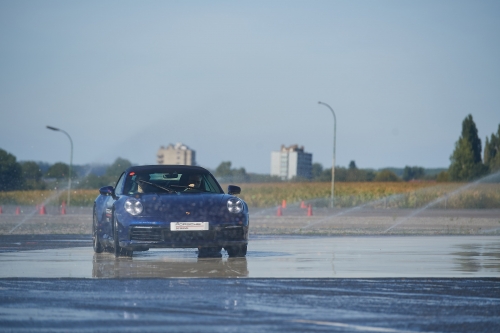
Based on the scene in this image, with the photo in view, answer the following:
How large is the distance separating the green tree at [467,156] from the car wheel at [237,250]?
110 metres

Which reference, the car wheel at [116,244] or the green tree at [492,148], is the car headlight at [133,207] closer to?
the car wheel at [116,244]

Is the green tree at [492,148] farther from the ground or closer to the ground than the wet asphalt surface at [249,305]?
farther from the ground

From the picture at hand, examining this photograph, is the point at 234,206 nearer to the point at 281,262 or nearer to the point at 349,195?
the point at 281,262

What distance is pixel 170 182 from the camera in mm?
15758

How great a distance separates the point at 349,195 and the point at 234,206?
58306mm

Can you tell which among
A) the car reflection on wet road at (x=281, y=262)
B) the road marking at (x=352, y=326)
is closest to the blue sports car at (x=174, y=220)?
the car reflection on wet road at (x=281, y=262)

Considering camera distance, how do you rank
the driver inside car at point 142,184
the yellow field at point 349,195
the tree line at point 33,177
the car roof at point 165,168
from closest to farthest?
the driver inside car at point 142,184 → the car roof at point 165,168 → the yellow field at point 349,195 → the tree line at point 33,177

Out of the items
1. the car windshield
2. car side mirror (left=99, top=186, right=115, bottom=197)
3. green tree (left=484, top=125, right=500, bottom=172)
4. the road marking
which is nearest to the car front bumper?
the car windshield

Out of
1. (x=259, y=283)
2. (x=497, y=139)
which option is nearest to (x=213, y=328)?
(x=259, y=283)

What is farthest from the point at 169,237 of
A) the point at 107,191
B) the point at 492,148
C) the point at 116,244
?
the point at 492,148

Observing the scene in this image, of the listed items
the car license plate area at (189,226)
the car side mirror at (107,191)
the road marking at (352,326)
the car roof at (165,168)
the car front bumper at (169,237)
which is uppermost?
the car roof at (165,168)

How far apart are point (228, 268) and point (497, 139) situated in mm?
122571

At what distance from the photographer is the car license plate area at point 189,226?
46.6ft

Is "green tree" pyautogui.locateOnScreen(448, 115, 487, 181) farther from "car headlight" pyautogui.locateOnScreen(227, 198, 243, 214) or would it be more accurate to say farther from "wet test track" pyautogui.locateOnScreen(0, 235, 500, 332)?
"car headlight" pyautogui.locateOnScreen(227, 198, 243, 214)
